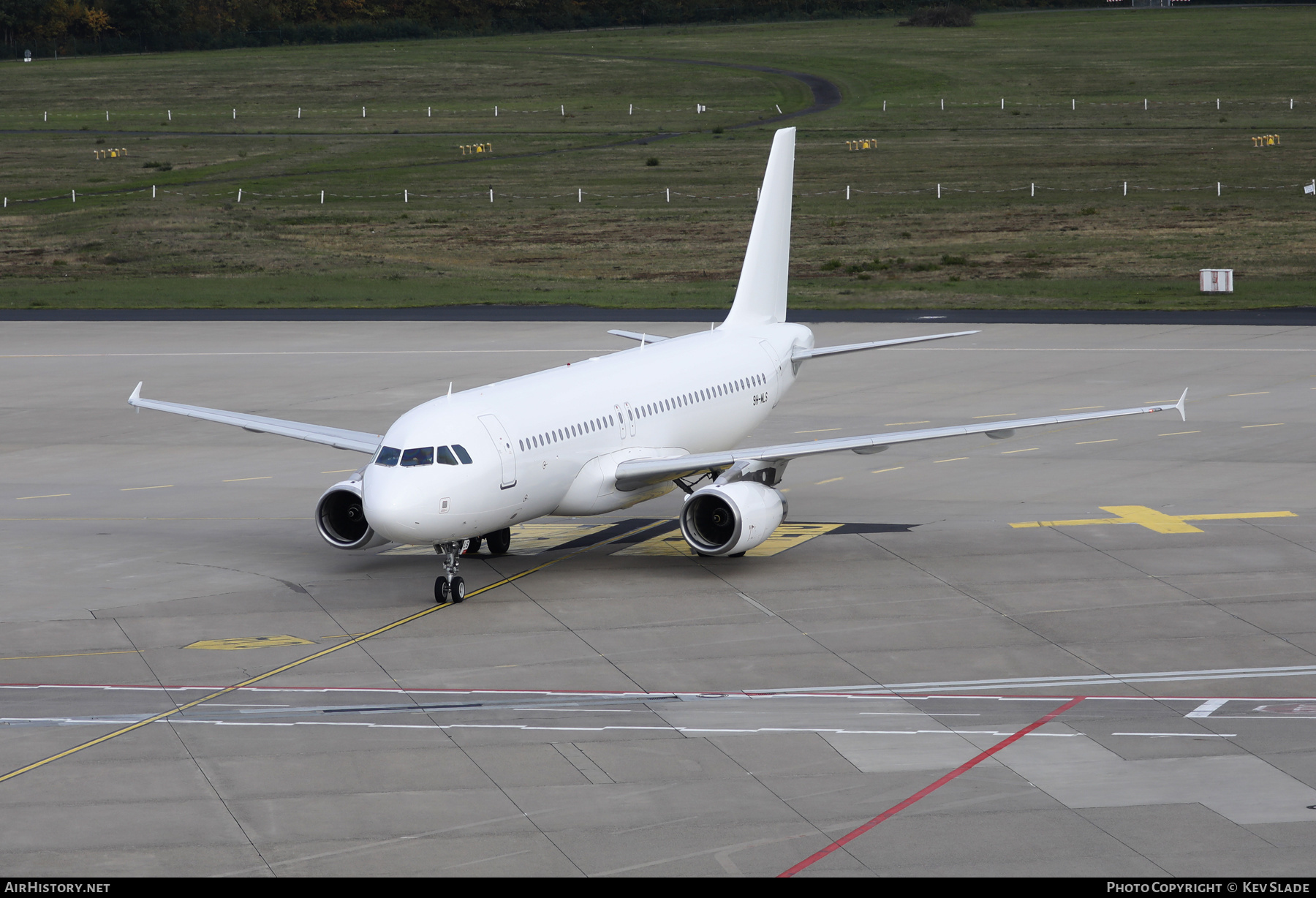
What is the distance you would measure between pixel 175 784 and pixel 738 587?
45.0ft

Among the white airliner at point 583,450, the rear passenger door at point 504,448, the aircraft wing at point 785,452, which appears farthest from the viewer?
the aircraft wing at point 785,452

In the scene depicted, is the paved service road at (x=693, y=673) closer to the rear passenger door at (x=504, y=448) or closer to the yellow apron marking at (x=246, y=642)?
the yellow apron marking at (x=246, y=642)

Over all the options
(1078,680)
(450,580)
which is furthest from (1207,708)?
(450,580)

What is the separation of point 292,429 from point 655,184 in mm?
96451

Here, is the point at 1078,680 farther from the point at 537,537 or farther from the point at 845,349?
the point at 845,349

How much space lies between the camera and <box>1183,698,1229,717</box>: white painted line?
25419 mm

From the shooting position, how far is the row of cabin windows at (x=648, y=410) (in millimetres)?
33156

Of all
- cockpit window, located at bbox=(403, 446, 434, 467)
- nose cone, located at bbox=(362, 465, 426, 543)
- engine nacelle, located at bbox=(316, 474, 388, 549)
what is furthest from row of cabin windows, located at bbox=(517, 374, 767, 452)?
engine nacelle, located at bbox=(316, 474, 388, 549)

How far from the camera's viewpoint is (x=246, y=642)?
3023 centimetres

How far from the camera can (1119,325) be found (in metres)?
71.4

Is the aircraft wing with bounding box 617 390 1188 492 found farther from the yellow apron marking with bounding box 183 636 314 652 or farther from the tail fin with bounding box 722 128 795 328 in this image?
the tail fin with bounding box 722 128 795 328

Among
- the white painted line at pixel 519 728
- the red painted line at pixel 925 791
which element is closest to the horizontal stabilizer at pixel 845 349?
the red painted line at pixel 925 791

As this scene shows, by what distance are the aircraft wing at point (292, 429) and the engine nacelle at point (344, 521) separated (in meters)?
1.77

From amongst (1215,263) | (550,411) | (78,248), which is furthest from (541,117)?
(550,411)
